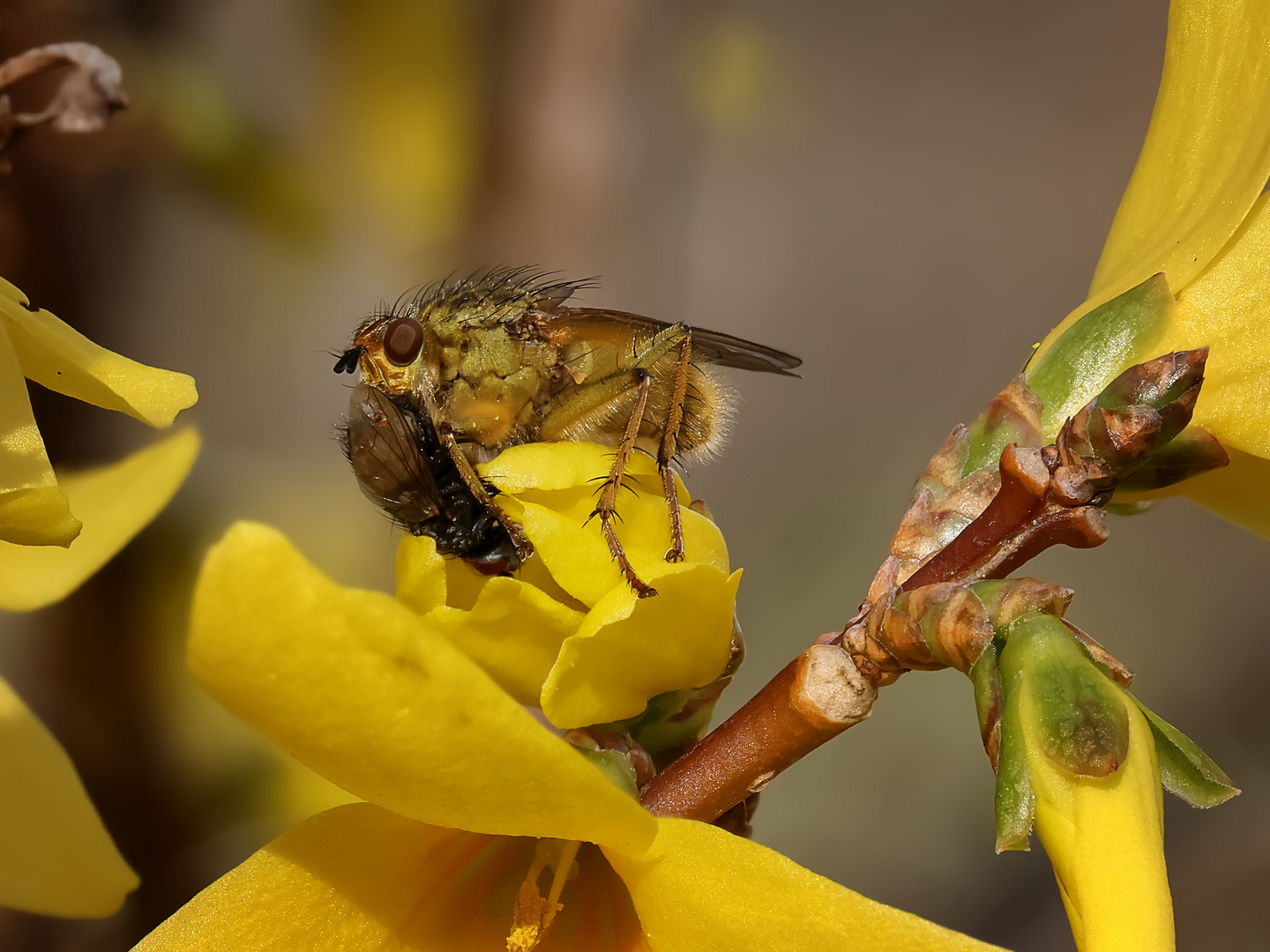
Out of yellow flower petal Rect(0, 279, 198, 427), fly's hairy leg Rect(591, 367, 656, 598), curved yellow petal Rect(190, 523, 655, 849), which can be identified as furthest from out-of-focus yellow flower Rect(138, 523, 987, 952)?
yellow flower petal Rect(0, 279, 198, 427)

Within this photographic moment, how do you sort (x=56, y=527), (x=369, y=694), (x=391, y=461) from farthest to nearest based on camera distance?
(x=391, y=461), (x=56, y=527), (x=369, y=694)

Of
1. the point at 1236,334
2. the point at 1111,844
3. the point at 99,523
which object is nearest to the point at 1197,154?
the point at 1236,334

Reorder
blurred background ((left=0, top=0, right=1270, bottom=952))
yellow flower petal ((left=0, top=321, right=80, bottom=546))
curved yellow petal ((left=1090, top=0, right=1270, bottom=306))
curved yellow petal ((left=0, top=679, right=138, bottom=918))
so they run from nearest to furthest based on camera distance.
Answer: yellow flower petal ((left=0, top=321, right=80, bottom=546)) < curved yellow petal ((left=1090, top=0, right=1270, bottom=306)) < curved yellow petal ((left=0, top=679, right=138, bottom=918)) < blurred background ((left=0, top=0, right=1270, bottom=952))

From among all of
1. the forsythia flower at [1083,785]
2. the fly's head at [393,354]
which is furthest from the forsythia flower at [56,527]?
the forsythia flower at [1083,785]

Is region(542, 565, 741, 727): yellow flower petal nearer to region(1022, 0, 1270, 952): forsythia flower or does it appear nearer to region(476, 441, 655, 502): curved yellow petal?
region(476, 441, 655, 502): curved yellow petal

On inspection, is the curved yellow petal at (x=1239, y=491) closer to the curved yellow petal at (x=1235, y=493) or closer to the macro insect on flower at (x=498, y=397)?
the curved yellow petal at (x=1235, y=493)

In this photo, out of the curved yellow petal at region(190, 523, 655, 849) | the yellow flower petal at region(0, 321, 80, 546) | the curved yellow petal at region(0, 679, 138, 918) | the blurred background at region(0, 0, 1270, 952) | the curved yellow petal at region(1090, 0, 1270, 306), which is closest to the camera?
the curved yellow petal at region(190, 523, 655, 849)

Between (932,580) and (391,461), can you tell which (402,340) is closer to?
(391,461)
